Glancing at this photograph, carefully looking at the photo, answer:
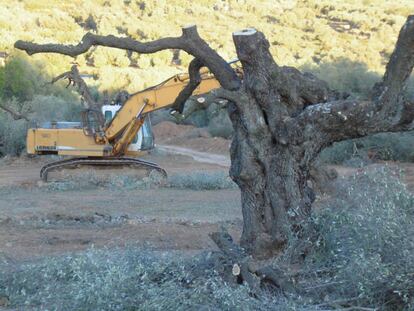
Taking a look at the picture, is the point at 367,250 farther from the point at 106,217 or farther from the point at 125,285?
the point at 106,217

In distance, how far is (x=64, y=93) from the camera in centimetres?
4256

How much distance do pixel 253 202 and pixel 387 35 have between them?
180 feet

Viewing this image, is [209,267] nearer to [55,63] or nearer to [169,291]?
[169,291]

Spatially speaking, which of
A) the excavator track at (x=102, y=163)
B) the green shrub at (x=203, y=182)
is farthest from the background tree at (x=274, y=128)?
the excavator track at (x=102, y=163)

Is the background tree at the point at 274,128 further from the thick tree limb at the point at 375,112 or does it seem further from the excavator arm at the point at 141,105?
the excavator arm at the point at 141,105

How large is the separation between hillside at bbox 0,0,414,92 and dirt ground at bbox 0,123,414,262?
26490 millimetres

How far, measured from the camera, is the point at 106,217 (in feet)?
43.5

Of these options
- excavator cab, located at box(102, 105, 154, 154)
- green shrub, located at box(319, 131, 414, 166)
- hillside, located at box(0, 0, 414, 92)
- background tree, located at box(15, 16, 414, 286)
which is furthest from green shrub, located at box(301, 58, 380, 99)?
background tree, located at box(15, 16, 414, 286)

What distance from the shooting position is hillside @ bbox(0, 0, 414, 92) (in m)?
50.7

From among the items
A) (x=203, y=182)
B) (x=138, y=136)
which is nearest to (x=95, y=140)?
(x=138, y=136)

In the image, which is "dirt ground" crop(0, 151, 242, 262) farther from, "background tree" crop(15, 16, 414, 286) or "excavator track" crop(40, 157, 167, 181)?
"background tree" crop(15, 16, 414, 286)

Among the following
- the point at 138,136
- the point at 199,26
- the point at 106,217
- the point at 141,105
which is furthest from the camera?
the point at 199,26

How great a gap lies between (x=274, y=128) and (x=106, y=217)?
6.55 m

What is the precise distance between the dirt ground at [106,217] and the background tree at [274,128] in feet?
7.49
